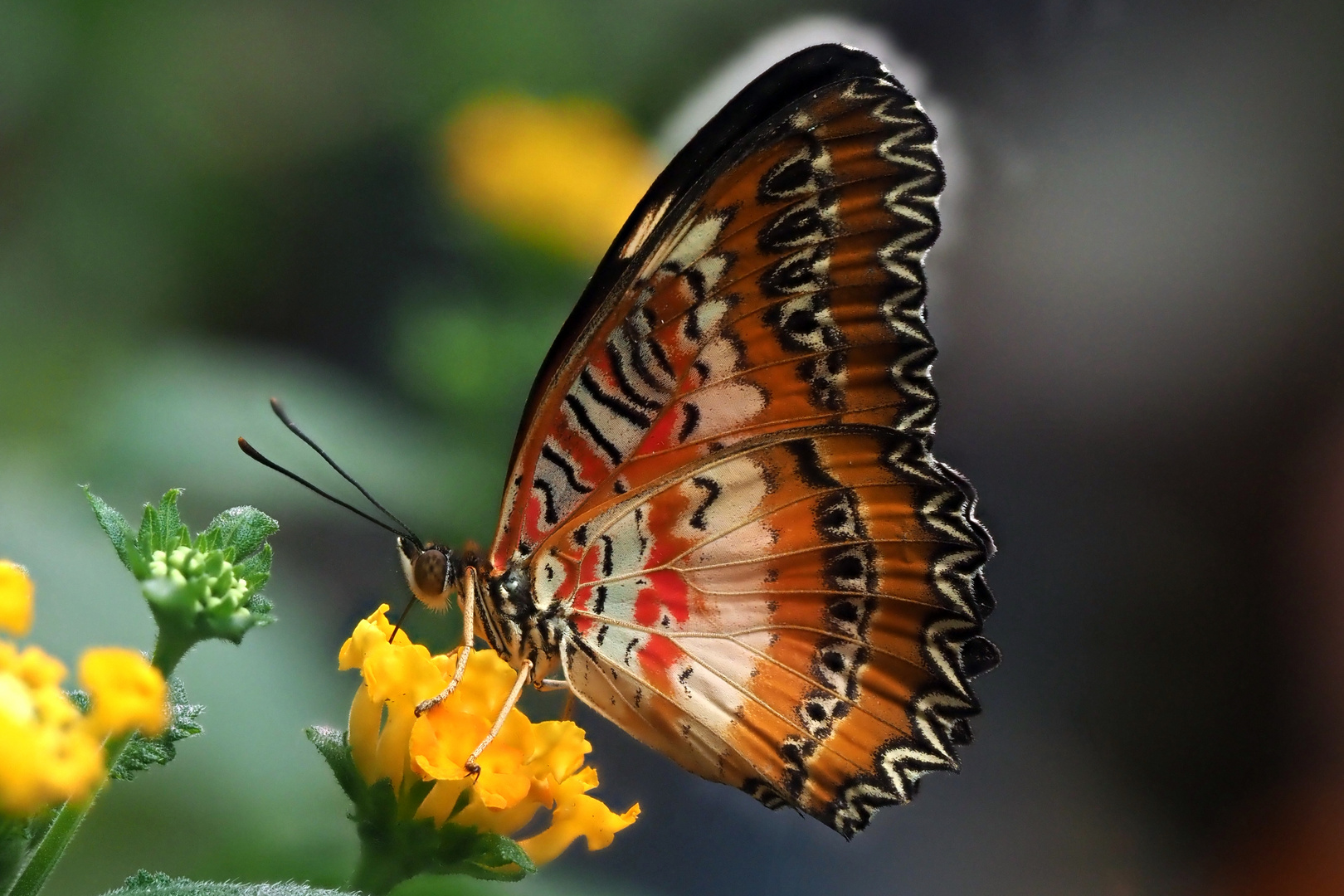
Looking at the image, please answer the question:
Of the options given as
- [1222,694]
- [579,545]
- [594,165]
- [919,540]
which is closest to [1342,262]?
[1222,694]

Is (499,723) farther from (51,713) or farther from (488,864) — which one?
(51,713)

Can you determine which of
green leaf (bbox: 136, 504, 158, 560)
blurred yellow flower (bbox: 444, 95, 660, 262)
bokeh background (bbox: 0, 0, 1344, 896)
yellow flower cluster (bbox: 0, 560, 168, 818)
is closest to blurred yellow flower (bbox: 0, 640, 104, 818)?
yellow flower cluster (bbox: 0, 560, 168, 818)

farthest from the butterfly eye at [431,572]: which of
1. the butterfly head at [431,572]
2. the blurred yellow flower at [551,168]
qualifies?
the blurred yellow flower at [551,168]

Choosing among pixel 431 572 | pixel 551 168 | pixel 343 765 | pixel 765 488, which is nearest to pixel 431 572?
pixel 431 572

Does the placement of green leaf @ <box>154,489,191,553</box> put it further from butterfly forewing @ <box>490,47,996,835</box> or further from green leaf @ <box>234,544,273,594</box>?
butterfly forewing @ <box>490,47,996,835</box>

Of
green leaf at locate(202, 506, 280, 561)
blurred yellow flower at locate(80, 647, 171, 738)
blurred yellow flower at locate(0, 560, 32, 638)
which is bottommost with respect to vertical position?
blurred yellow flower at locate(80, 647, 171, 738)

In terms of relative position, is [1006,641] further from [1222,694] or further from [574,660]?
[574,660]

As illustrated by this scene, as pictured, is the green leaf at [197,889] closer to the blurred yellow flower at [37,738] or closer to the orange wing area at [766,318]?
the blurred yellow flower at [37,738]
